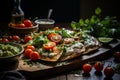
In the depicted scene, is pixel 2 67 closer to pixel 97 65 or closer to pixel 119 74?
pixel 97 65

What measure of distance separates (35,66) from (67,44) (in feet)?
1.95

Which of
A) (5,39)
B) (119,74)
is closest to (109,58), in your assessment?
(119,74)

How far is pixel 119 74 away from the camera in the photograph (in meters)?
2.88

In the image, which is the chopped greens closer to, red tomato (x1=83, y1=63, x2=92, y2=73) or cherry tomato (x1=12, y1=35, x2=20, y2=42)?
cherry tomato (x1=12, y1=35, x2=20, y2=42)

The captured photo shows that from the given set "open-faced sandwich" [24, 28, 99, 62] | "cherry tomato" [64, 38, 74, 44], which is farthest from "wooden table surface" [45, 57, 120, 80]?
"cherry tomato" [64, 38, 74, 44]

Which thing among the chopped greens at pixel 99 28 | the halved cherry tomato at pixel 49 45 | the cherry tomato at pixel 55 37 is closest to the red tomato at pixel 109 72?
the halved cherry tomato at pixel 49 45

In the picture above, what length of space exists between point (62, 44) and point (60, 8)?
2.04 metres

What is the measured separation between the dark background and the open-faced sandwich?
5.32ft

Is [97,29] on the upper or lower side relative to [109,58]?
upper

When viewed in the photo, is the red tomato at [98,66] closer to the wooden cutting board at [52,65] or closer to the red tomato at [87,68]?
the red tomato at [87,68]

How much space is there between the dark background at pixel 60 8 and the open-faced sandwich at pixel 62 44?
1623 mm

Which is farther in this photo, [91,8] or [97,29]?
[91,8]

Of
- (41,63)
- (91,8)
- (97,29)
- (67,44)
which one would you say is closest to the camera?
(41,63)

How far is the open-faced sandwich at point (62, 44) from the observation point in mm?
3034
